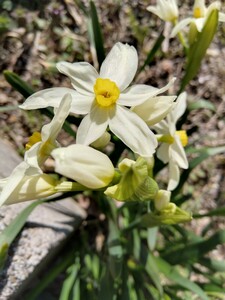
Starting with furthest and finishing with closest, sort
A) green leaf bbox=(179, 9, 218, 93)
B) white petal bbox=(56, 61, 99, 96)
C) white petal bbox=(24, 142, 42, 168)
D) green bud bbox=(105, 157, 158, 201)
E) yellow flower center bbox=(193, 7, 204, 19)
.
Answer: yellow flower center bbox=(193, 7, 204, 19) < green leaf bbox=(179, 9, 218, 93) < white petal bbox=(56, 61, 99, 96) < white petal bbox=(24, 142, 42, 168) < green bud bbox=(105, 157, 158, 201)

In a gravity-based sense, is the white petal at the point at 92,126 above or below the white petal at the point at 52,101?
below

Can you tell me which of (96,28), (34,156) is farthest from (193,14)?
(34,156)

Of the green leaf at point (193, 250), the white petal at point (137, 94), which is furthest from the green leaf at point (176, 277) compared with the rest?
the white petal at point (137, 94)

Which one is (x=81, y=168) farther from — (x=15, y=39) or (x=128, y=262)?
(x=15, y=39)

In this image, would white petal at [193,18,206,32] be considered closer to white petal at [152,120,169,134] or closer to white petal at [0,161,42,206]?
white petal at [152,120,169,134]

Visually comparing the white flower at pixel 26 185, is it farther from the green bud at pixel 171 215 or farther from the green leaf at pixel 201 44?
the green leaf at pixel 201 44

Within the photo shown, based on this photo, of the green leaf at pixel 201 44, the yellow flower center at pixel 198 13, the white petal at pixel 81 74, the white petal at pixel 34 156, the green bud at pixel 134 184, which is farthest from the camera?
the yellow flower center at pixel 198 13

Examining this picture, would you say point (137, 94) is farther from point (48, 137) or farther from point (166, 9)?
point (166, 9)

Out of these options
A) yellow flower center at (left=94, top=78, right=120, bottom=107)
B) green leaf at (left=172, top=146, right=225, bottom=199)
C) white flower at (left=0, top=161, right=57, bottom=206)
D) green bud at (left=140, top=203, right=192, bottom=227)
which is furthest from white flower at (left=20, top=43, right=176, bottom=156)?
green leaf at (left=172, top=146, right=225, bottom=199)
